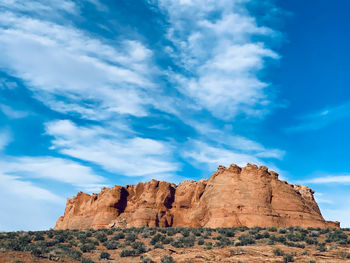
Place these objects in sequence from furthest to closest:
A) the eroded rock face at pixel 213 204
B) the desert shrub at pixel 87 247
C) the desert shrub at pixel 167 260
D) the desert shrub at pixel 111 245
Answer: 1. the eroded rock face at pixel 213 204
2. the desert shrub at pixel 111 245
3. the desert shrub at pixel 87 247
4. the desert shrub at pixel 167 260

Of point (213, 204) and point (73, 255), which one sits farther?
point (213, 204)

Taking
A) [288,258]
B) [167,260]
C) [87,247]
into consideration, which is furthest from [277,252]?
[87,247]

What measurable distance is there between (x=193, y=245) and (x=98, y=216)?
37892 millimetres

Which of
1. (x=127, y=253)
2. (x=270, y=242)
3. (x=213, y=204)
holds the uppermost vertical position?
(x=213, y=204)

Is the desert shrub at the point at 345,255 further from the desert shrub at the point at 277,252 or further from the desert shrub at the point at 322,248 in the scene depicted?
the desert shrub at the point at 277,252

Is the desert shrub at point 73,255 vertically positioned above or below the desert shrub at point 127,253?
below

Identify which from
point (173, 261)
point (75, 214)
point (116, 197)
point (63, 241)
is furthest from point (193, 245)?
point (75, 214)

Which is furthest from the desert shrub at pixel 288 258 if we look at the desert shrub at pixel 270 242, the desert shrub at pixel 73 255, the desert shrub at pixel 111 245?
the desert shrub at pixel 111 245

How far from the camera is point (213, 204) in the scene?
46031mm

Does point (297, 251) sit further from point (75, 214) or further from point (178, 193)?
point (75, 214)

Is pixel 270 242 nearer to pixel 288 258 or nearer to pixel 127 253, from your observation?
pixel 288 258

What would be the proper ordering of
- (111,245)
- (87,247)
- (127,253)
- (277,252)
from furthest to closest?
(111,245)
(87,247)
(127,253)
(277,252)

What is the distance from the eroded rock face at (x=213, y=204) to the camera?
42.2 m

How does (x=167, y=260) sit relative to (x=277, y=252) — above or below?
below
